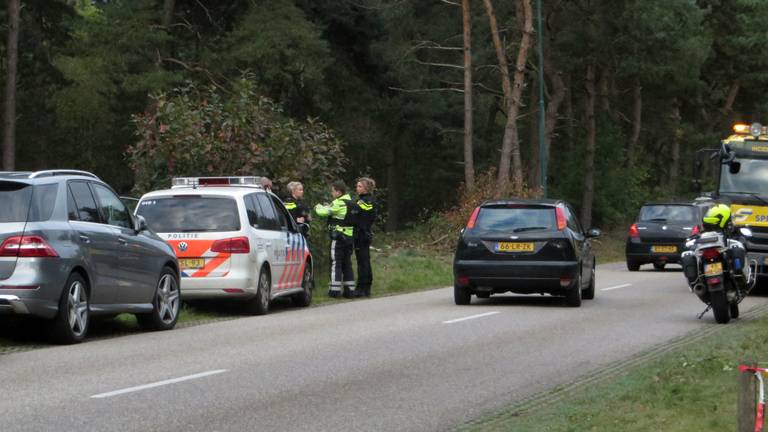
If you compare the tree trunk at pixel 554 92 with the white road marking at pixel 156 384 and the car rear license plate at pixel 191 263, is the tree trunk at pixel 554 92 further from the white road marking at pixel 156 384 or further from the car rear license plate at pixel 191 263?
the white road marking at pixel 156 384

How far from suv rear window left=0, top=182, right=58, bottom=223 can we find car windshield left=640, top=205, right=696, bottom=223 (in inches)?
922

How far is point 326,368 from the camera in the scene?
489 inches

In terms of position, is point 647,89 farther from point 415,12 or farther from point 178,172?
point 178,172

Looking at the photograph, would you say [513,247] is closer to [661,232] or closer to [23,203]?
[23,203]

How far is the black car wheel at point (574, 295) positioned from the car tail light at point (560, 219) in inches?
30.2

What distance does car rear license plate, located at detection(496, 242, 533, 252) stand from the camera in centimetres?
2027

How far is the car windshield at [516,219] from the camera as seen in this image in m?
20.5

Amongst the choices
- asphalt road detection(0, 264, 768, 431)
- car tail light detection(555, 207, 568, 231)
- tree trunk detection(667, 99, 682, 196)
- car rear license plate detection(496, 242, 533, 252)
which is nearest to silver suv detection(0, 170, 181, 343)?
asphalt road detection(0, 264, 768, 431)

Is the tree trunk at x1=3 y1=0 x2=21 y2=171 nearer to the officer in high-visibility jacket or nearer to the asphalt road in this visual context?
the officer in high-visibility jacket

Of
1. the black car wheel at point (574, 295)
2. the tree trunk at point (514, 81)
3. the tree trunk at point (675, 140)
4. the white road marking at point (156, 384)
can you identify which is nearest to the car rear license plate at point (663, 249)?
the tree trunk at point (514, 81)

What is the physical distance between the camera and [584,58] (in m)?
52.6

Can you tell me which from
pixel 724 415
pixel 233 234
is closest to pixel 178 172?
pixel 233 234

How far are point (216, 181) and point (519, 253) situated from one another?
464cm

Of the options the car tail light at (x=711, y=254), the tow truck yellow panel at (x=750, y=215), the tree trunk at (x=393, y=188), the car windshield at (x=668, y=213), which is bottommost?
the tree trunk at (x=393, y=188)
